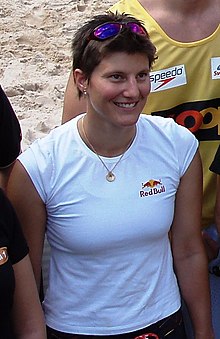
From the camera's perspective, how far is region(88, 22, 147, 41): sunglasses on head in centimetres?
193

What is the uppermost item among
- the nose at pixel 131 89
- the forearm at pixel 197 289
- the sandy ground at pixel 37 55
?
the nose at pixel 131 89

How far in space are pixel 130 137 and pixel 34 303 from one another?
1.62 ft

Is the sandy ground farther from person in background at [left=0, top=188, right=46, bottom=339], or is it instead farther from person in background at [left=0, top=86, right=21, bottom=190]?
person in background at [left=0, top=188, right=46, bottom=339]

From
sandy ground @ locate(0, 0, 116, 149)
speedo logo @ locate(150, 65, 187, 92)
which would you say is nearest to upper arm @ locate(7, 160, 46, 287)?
speedo logo @ locate(150, 65, 187, 92)

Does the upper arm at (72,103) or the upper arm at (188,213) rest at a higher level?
the upper arm at (72,103)

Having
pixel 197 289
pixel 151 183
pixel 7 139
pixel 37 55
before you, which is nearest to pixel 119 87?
pixel 151 183

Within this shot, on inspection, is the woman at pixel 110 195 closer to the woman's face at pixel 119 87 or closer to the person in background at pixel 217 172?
the woman's face at pixel 119 87

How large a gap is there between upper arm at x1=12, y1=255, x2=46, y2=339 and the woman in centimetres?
11

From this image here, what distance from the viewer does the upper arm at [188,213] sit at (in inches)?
82.6

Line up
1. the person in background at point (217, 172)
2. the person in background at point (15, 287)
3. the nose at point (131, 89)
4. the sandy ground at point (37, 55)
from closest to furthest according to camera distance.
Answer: the person in background at point (15, 287), the nose at point (131, 89), the person in background at point (217, 172), the sandy ground at point (37, 55)

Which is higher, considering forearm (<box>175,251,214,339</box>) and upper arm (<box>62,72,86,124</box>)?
upper arm (<box>62,72,86,124</box>)

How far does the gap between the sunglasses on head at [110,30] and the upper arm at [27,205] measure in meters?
0.38

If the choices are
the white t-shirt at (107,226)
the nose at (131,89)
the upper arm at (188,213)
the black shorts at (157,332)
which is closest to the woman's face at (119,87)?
the nose at (131,89)

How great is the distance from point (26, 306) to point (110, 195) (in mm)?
345
